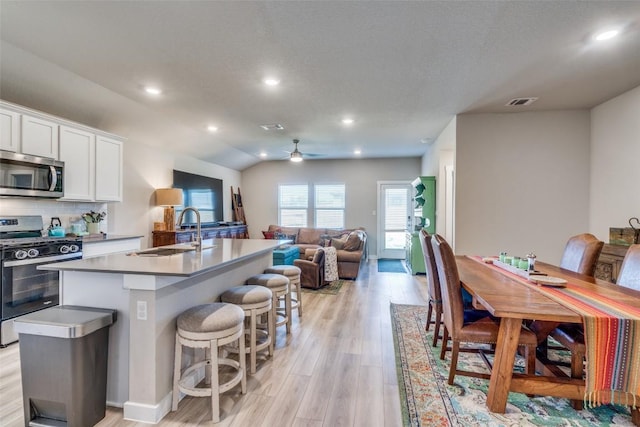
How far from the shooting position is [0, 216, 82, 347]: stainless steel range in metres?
2.72

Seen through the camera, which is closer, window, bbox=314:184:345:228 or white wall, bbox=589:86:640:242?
white wall, bbox=589:86:640:242

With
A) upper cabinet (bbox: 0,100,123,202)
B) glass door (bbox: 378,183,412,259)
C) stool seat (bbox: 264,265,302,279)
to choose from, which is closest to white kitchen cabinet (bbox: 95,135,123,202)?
upper cabinet (bbox: 0,100,123,202)

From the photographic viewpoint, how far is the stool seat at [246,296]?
238cm

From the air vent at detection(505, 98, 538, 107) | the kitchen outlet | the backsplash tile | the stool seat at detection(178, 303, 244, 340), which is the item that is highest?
the air vent at detection(505, 98, 538, 107)

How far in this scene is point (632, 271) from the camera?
7.19ft

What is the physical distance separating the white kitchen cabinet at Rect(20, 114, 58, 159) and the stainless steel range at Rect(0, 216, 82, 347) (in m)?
Answer: 0.77

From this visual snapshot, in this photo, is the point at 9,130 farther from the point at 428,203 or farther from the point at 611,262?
the point at 611,262

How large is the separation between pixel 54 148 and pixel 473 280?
14.5 feet

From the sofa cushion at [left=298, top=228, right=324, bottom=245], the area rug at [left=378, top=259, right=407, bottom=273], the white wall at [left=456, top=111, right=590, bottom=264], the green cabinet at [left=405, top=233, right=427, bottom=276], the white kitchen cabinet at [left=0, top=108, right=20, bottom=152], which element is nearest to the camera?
the white kitchen cabinet at [left=0, top=108, right=20, bottom=152]

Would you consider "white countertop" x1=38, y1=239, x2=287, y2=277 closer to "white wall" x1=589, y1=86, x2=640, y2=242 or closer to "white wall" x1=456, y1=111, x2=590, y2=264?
"white wall" x1=456, y1=111, x2=590, y2=264

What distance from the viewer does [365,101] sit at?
3803 millimetres

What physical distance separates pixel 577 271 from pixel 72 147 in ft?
17.8

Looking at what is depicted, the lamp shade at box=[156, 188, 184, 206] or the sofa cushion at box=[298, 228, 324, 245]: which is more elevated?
the lamp shade at box=[156, 188, 184, 206]

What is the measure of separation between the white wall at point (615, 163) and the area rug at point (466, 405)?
252 cm
